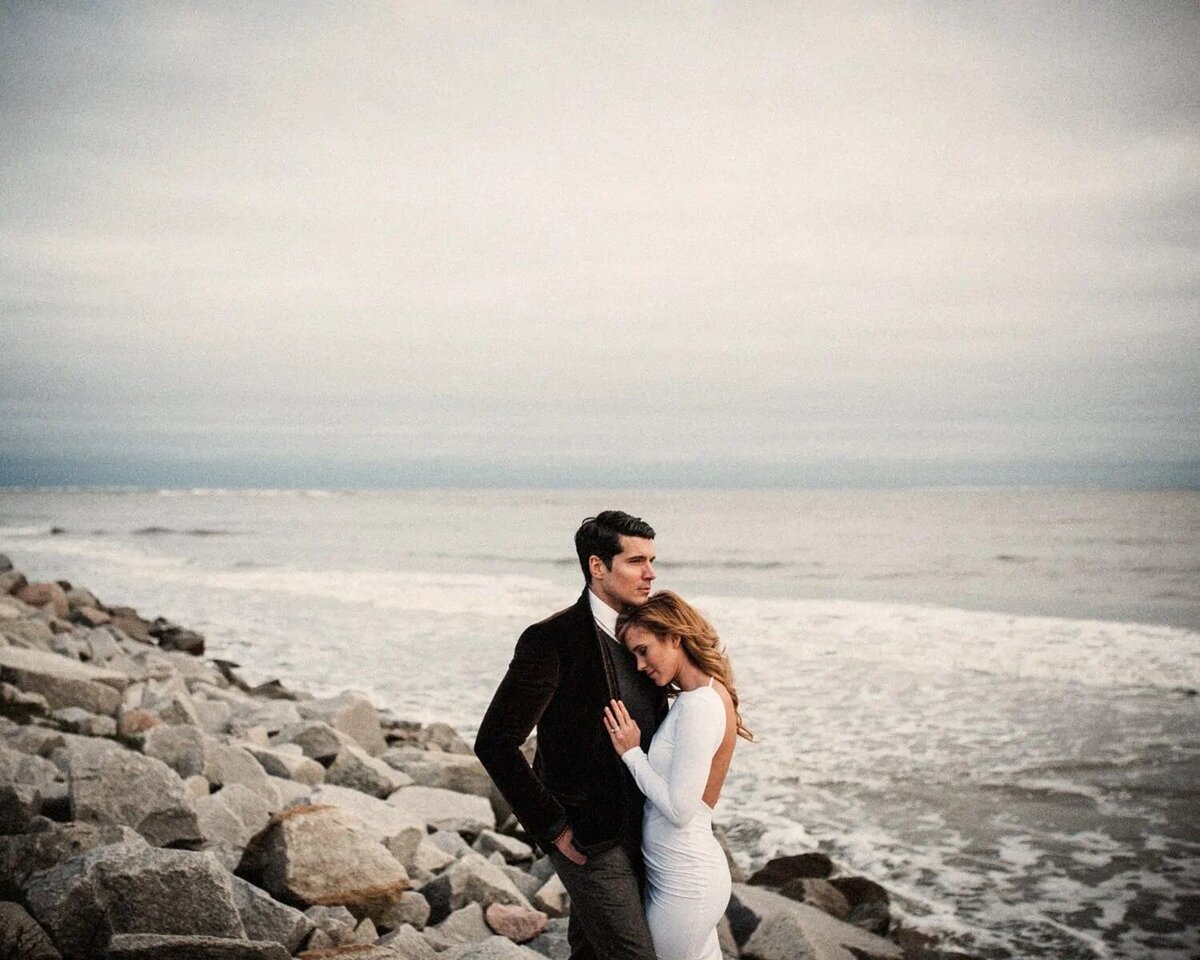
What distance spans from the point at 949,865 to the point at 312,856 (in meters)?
5.19

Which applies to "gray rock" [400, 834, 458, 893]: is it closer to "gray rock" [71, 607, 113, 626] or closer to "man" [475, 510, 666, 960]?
"man" [475, 510, 666, 960]

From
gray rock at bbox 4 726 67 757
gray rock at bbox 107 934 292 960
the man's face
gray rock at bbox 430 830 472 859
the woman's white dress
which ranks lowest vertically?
gray rock at bbox 430 830 472 859

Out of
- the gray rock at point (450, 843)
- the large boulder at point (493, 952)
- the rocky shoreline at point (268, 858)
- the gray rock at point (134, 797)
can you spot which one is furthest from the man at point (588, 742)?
the gray rock at point (450, 843)

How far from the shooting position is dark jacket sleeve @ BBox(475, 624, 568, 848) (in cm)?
355

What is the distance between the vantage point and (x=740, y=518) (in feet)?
244

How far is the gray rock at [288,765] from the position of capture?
798cm

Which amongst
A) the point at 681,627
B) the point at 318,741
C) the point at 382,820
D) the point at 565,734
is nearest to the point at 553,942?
the point at 382,820

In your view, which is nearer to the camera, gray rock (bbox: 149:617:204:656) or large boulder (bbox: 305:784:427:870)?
large boulder (bbox: 305:784:427:870)

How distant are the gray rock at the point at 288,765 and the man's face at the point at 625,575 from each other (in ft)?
17.1

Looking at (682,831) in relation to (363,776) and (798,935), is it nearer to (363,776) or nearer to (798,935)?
(798,935)

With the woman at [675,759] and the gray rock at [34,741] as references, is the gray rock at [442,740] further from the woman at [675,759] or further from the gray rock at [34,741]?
the woman at [675,759]

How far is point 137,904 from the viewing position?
13.5 feet

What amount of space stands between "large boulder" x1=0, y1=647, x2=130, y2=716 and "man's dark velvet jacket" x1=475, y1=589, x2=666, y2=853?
7.13m


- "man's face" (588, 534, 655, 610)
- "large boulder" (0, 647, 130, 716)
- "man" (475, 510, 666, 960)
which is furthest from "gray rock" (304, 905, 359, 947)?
"large boulder" (0, 647, 130, 716)
